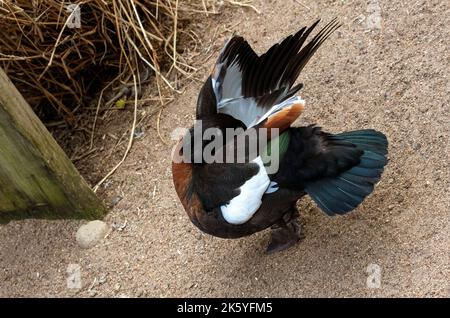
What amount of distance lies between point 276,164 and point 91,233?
1.01 meters

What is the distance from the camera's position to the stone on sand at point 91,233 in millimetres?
3129

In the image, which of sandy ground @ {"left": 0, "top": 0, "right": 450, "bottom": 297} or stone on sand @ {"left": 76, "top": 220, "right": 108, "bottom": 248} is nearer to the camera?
sandy ground @ {"left": 0, "top": 0, "right": 450, "bottom": 297}

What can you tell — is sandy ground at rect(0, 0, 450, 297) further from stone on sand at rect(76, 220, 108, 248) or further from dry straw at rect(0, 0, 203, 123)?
dry straw at rect(0, 0, 203, 123)

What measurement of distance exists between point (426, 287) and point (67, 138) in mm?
2127

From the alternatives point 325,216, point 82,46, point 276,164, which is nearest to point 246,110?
point 276,164

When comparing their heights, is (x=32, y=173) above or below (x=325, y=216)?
above

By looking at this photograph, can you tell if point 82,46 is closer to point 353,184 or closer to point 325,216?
point 325,216

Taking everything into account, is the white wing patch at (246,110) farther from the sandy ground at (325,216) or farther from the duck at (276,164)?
the sandy ground at (325,216)

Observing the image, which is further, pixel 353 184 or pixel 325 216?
pixel 325 216

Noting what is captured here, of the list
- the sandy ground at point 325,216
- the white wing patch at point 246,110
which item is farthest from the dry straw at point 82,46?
the white wing patch at point 246,110

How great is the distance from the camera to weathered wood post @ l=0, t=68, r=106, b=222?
2.84 meters

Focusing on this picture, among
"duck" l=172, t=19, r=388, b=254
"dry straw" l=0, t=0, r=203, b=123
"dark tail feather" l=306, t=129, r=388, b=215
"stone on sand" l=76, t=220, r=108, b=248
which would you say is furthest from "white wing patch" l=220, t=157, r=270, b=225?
"dry straw" l=0, t=0, r=203, b=123

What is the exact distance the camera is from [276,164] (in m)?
2.59

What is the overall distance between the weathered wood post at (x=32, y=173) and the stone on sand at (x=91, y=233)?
6cm
